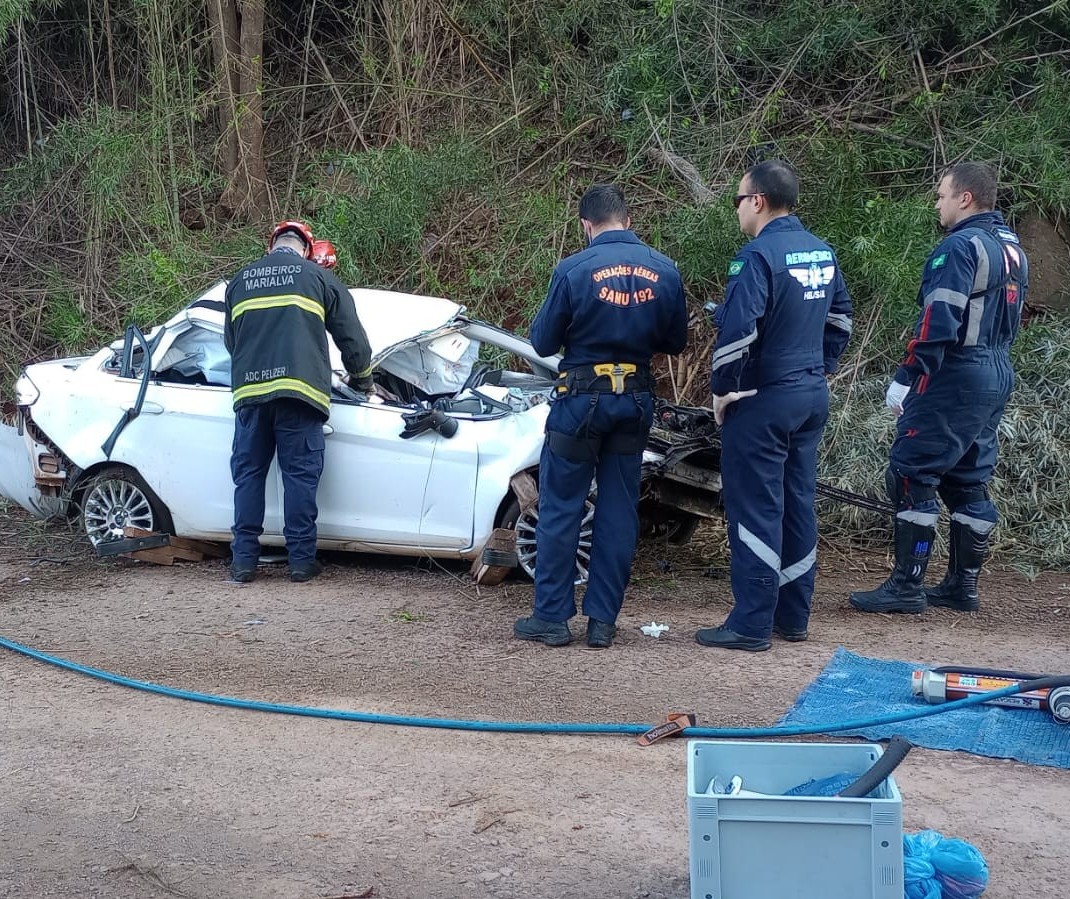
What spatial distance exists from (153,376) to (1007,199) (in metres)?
6.56

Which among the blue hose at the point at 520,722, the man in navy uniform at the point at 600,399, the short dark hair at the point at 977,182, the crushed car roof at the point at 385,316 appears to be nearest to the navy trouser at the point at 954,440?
the short dark hair at the point at 977,182

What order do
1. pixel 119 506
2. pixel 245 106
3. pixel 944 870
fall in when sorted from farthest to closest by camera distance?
pixel 245 106 → pixel 119 506 → pixel 944 870

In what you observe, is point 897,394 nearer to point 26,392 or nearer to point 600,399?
point 600,399

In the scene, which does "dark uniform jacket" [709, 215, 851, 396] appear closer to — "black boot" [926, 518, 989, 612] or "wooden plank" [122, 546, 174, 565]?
"black boot" [926, 518, 989, 612]

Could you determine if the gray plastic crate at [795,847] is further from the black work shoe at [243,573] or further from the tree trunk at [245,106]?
the tree trunk at [245,106]

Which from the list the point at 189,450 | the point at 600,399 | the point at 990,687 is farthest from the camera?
the point at 189,450

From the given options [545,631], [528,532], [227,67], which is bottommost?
[545,631]

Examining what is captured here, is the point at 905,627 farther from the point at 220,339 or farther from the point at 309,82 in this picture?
the point at 309,82

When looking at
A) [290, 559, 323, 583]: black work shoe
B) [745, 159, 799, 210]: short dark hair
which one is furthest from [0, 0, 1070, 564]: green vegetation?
[290, 559, 323, 583]: black work shoe

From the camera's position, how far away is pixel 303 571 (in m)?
6.66

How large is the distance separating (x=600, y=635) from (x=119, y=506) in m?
A: 3.18

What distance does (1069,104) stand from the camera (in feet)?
30.0

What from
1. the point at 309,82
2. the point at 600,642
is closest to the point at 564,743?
the point at 600,642

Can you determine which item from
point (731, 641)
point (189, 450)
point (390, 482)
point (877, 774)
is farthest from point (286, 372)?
point (877, 774)
